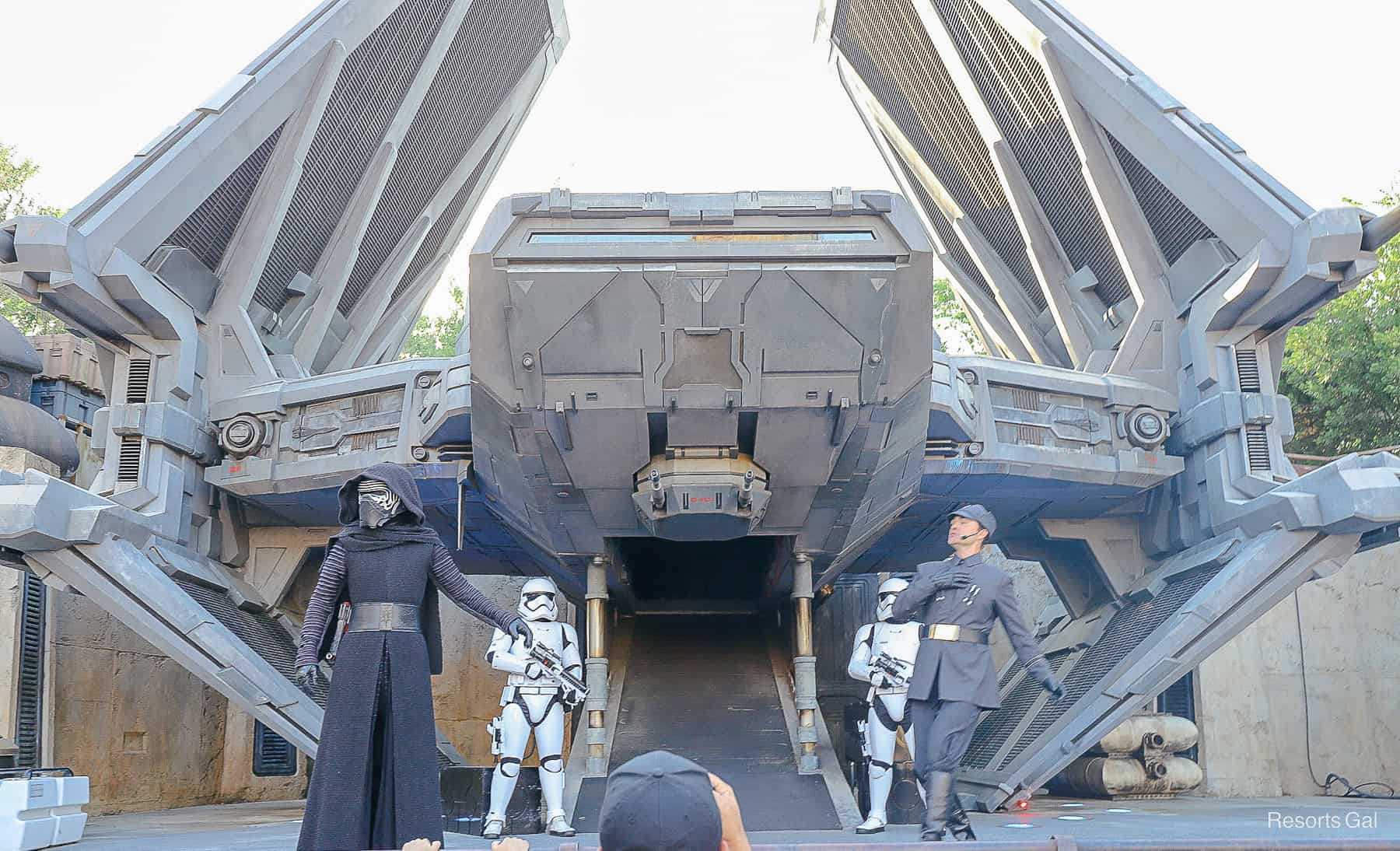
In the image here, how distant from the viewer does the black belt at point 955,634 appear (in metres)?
5.97

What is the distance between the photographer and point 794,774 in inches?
348

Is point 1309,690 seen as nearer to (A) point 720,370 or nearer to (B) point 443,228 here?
(A) point 720,370

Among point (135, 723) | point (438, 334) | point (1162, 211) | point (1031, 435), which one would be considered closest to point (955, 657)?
point (1031, 435)

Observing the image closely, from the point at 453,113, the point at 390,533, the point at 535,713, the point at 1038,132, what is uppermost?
the point at 453,113

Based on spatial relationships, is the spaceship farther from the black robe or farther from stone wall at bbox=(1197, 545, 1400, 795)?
the black robe

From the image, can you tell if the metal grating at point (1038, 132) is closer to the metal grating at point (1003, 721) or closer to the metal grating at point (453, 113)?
the metal grating at point (1003, 721)

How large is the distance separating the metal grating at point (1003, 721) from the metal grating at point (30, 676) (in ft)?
27.6

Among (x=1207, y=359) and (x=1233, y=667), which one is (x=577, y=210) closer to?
(x=1207, y=359)

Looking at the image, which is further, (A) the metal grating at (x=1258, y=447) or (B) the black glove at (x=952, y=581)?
(A) the metal grating at (x=1258, y=447)

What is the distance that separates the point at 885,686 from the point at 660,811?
6.44 m

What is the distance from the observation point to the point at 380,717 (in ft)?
15.5

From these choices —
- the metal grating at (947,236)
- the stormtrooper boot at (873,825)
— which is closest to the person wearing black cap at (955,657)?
the stormtrooper boot at (873,825)

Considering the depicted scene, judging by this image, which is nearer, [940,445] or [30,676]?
[940,445]

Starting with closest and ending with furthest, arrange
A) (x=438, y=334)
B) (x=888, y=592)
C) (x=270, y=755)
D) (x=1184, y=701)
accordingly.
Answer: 1. (x=888, y=592)
2. (x=1184, y=701)
3. (x=270, y=755)
4. (x=438, y=334)
